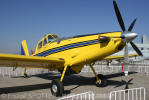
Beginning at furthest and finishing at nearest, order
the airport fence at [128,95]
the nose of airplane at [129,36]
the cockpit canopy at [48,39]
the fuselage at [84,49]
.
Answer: the cockpit canopy at [48,39] → the fuselage at [84,49] → the nose of airplane at [129,36] → the airport fence at [128,95]

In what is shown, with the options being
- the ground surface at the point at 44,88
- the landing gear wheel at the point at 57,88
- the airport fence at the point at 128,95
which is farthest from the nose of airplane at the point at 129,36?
the landing gear wheel at the point at 57,88

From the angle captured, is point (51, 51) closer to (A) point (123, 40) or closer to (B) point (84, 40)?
(B) point (84, 40)

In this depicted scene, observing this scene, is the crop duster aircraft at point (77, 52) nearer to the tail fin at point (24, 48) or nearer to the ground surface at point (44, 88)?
the ground surface at point (44, 88)

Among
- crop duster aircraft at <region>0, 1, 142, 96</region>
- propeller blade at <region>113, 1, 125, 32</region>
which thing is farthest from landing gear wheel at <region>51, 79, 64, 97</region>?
propeller blade at <region>113, 1, 125, 32</region>

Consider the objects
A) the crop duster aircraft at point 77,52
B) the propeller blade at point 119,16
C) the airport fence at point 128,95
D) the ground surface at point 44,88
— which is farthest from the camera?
the propeller blade at point 119,16

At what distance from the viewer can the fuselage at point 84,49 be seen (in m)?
7.12

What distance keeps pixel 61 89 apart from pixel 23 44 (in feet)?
24.7

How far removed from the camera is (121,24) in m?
7.86

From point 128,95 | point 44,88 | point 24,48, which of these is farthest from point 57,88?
point 24,48

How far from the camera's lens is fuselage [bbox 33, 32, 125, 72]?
712 cm

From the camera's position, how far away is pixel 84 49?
7.69 meters

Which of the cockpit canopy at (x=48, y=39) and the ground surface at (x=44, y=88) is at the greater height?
the cockpit canopy at (x=48, y=39)

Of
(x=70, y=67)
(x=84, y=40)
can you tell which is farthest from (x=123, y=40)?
(x=70, y=67)

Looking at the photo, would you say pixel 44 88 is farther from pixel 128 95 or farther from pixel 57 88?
pixel 128 95
